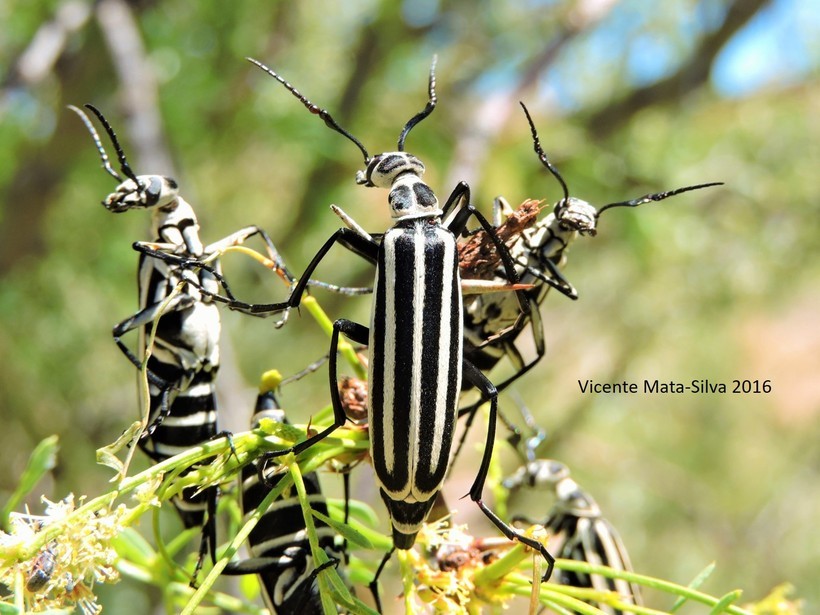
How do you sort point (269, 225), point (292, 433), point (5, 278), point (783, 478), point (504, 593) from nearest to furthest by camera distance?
point (292, 433), point (504, 593), point (5, 278), point (269, 225), point (783, 478)

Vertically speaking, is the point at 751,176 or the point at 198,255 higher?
the point at 751,176

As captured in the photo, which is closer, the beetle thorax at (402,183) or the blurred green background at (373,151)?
the beetle thorax at (402,183)

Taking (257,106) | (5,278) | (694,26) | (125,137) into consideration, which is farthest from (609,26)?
(5,278)

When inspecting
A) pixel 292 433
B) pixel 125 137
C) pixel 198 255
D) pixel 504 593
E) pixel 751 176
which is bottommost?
pixel 504 593

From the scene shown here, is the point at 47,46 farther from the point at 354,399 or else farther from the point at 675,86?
the point at 675,86

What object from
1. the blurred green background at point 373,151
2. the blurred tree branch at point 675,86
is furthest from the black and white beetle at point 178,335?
the blurred tree branch at point 675,86

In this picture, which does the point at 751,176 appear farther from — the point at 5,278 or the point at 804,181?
the point at 5,278

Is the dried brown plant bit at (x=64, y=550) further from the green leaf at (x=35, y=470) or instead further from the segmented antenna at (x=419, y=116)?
the segmented antenna at (x=419, y=116)
